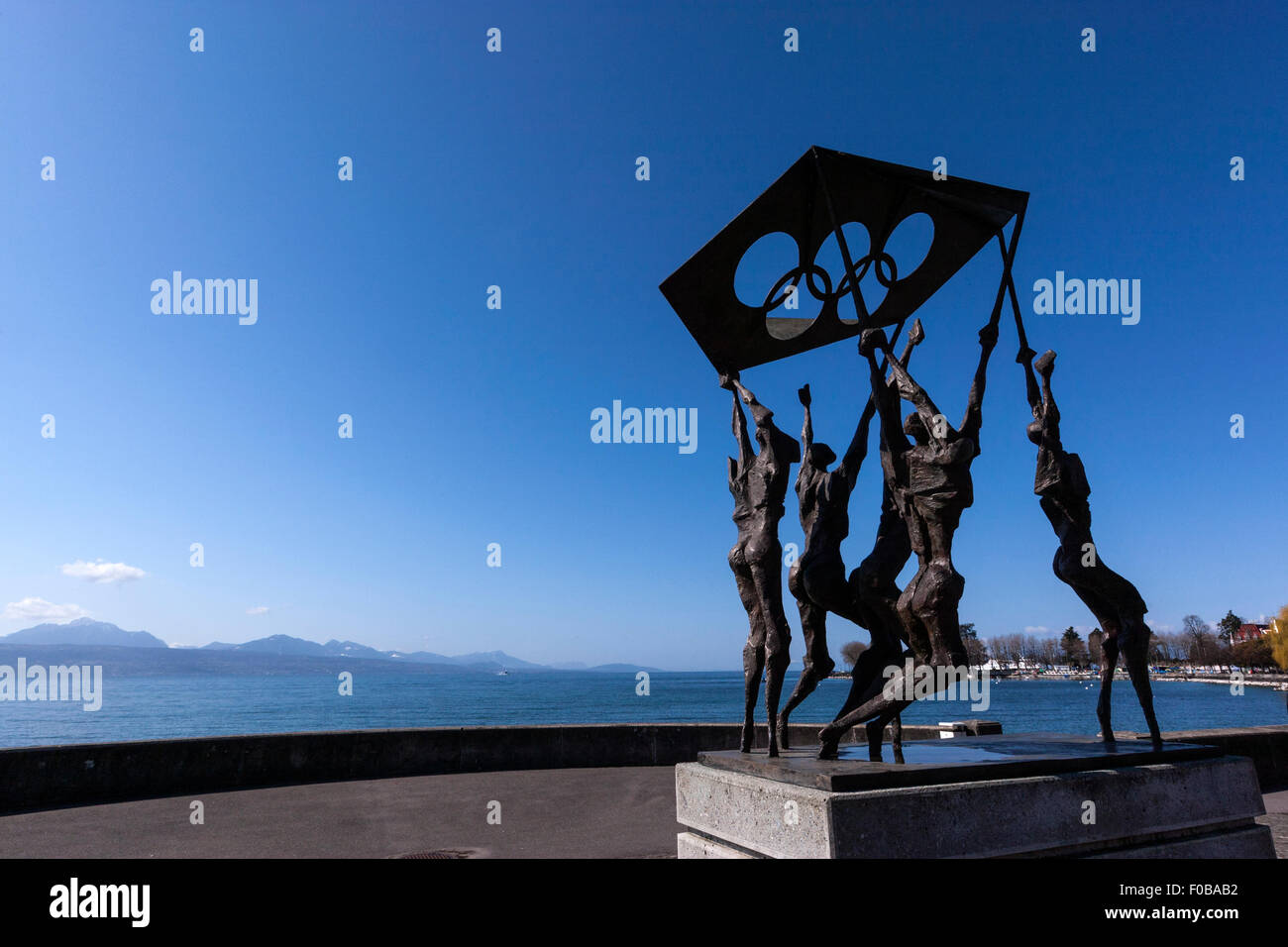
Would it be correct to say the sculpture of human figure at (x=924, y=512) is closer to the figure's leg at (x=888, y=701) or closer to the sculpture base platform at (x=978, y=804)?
the figure's leg at (x=888, y=701)

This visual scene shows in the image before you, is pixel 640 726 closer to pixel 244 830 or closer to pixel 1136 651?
pixel 244 830

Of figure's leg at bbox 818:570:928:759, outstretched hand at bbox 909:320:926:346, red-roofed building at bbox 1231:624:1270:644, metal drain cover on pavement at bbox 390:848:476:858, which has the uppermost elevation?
outstretched hand at bbox 909:320:926:346

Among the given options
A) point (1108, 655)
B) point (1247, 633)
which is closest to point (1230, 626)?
point (1247, 633)

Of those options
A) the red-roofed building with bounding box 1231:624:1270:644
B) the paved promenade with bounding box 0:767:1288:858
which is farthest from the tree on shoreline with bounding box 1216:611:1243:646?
the paved promenade with bounding box 0:767:1288:858

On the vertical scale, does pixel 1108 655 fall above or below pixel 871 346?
below

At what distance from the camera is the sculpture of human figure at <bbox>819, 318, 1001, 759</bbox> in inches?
223

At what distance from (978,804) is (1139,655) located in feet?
10.2

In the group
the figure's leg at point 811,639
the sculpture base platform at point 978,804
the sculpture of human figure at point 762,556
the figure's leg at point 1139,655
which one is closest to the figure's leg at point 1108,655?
the figure's leg at point 1139,655

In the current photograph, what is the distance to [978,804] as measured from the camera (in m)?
5.14

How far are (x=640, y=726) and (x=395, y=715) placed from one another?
220 ft

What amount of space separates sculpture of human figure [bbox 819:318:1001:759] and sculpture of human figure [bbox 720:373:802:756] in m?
0.82

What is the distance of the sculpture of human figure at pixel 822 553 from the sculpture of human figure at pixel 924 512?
19.0 inches

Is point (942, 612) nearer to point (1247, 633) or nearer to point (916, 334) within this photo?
point (916, 334)

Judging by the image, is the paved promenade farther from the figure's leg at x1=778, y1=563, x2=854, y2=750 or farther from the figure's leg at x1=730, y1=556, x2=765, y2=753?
the figure's leg at x1=778, y1=563, x2=854, y2=750
